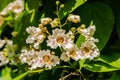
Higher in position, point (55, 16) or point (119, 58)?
point (55, 16)

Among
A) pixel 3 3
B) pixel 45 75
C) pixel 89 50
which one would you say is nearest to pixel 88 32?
pixel 89 50

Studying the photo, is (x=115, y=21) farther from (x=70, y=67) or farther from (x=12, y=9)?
(x=12, y=9)

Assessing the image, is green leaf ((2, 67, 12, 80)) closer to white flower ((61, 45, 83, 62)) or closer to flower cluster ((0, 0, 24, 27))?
flower cluster ((0, 0, 24, 27))

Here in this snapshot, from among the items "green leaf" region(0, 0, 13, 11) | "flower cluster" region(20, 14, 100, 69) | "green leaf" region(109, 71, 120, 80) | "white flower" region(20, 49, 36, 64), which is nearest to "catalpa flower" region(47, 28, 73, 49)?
"flower cluster" region(20, 14, 100, 69)

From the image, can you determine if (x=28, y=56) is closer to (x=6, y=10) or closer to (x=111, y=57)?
(x=111, y=57)

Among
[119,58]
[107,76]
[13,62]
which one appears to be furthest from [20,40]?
[119,58]

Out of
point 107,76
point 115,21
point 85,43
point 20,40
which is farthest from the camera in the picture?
point 20,40

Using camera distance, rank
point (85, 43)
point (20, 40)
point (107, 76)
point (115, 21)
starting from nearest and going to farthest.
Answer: point (85, 43)
point (115, 21)
point (107, 76)
point (20, 40)
